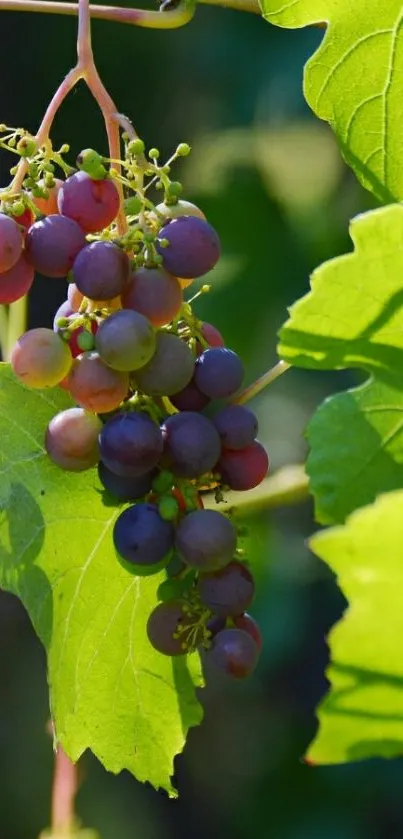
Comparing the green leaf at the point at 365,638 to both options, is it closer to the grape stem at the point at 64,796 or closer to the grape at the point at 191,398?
the grape at the point at 191,398

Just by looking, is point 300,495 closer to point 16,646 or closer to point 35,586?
point 35,586

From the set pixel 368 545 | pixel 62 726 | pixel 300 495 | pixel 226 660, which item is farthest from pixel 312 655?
pixel 368 545

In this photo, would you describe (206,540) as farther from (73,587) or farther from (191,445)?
(73,587)

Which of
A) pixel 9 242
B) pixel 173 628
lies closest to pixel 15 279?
pixel 9 242

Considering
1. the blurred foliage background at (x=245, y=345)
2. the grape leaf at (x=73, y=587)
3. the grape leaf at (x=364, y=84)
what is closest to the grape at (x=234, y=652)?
the grape leaf at (x=73, y=587)

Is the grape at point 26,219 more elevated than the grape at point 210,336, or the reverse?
the grape at point 26,219
